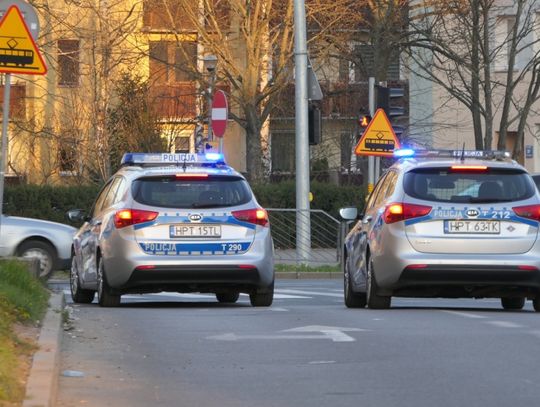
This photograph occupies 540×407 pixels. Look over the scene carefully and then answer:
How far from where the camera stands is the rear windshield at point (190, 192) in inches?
654

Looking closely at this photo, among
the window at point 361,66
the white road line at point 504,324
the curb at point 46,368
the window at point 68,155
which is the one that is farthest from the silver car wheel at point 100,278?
the window at point 68,155

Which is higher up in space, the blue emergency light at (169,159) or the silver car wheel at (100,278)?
the blue emergency light at (169,159)

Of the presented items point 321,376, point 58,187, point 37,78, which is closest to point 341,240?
point 58,187

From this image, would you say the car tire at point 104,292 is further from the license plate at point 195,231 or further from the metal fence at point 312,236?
the metal fence at point 312,236

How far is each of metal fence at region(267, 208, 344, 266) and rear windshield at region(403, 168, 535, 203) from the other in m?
13.7

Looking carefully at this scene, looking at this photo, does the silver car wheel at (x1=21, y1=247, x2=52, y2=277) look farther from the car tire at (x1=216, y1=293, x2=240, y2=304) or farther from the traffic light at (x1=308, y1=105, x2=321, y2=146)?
the traffic light at (x1=308, y1=105, x2=321, y2=146)

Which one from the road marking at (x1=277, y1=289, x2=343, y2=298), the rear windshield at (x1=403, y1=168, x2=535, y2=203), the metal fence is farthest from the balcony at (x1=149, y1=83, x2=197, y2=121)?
the rear windshield at (x1=403, y1=168, x2=535, y2=203)

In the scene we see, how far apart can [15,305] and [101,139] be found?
98.0ft

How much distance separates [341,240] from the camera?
2986 centimetres

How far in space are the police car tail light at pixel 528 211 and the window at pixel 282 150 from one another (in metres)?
40.8

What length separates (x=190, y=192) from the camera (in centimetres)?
1672

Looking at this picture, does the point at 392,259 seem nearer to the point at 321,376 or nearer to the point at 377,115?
the point at 321,376

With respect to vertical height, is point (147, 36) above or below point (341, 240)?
above

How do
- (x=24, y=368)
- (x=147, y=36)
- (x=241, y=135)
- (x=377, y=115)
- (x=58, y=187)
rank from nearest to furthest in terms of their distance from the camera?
1. (x=24, y=368)
2. (x=377, y=115)
3. (x=58, y=187)
4. (x=147, y=36)
5. (x=241, y=135)
